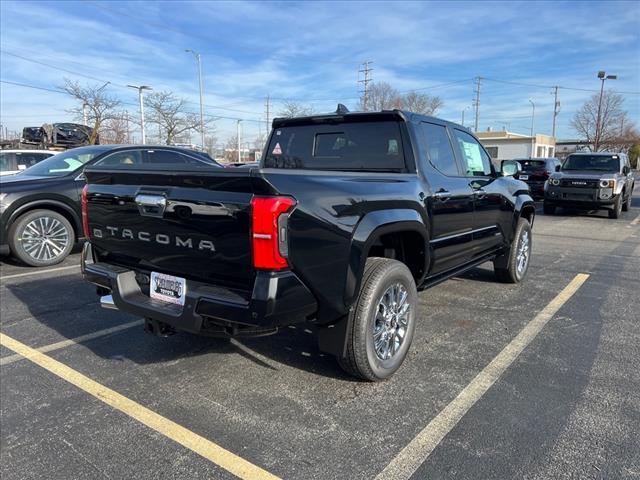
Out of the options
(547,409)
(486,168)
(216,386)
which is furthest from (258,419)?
(486,168)

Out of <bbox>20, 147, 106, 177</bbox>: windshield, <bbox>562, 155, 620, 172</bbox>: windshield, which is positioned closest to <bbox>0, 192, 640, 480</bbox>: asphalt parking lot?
<bbox>20, 147, 106, 177</bbox>: windshield

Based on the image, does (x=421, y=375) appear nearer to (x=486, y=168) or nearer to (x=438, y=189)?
(x=438, y=189)

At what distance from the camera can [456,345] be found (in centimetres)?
398

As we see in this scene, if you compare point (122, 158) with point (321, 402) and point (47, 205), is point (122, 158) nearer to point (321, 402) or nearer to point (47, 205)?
point (47, 205)

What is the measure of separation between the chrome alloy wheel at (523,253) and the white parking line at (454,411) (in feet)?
4.36

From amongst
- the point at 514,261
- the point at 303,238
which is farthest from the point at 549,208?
the point at 303,238

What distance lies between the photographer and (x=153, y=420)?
2848 millimetres

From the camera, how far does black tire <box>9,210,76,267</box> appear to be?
255 inches

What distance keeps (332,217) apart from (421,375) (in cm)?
148

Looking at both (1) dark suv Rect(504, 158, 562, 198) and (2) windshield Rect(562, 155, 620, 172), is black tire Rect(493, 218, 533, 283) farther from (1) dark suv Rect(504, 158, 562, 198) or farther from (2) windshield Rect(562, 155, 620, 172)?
(1) dark suv Rect(504, 158, 562, 198)

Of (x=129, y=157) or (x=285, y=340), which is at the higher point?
(x=129, y=157)

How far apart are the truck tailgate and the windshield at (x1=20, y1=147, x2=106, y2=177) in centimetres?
424

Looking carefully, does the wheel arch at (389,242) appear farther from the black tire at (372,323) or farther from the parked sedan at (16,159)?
the parked sedan at (16,159)

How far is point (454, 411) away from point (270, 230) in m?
1.64
